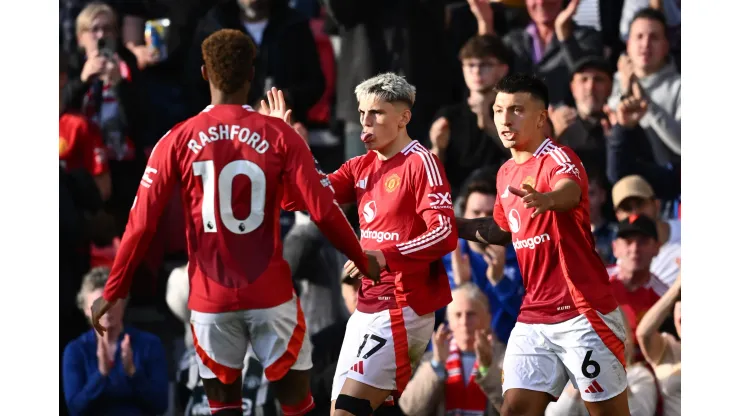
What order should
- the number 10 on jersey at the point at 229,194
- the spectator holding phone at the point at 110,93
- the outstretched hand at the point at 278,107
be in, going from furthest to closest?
the spectator holding phone at the point at 110,93
the outstretched hand at the point at 278,107
the number 10 on jersey at the point at 229,194

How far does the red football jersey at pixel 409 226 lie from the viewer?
5754 mm

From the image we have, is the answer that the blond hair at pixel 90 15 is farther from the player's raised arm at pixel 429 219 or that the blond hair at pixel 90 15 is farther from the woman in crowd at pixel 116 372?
the player's raised arm at pixel 429 219

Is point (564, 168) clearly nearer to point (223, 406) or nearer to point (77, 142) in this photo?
point (223, 406)

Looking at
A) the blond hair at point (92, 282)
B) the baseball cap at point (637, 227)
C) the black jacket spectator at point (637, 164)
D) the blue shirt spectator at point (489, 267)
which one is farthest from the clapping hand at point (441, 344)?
the blond hair at point (92, 282)

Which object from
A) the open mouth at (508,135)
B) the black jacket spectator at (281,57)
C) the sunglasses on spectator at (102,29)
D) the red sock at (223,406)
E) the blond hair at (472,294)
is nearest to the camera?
the red sock at (223,406)

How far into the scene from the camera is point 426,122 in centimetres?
952

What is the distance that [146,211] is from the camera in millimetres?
5402

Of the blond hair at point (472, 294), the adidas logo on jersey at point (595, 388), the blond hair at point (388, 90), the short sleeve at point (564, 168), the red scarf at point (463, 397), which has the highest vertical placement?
the blond hair at point (388, 90)

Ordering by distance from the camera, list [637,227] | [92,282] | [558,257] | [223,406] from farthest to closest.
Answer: [92,282] → [637,227] → [558,257] → [223,406]

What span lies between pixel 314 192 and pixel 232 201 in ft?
1.25

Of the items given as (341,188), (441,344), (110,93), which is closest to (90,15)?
(110,93)

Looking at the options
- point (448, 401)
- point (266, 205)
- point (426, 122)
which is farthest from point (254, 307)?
point (426, 122)

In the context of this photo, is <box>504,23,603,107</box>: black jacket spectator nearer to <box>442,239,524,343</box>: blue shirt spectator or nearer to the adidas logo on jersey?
<box>442,239,524,343</box>: blue shirt spectator

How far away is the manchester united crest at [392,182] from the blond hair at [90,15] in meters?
5.18
